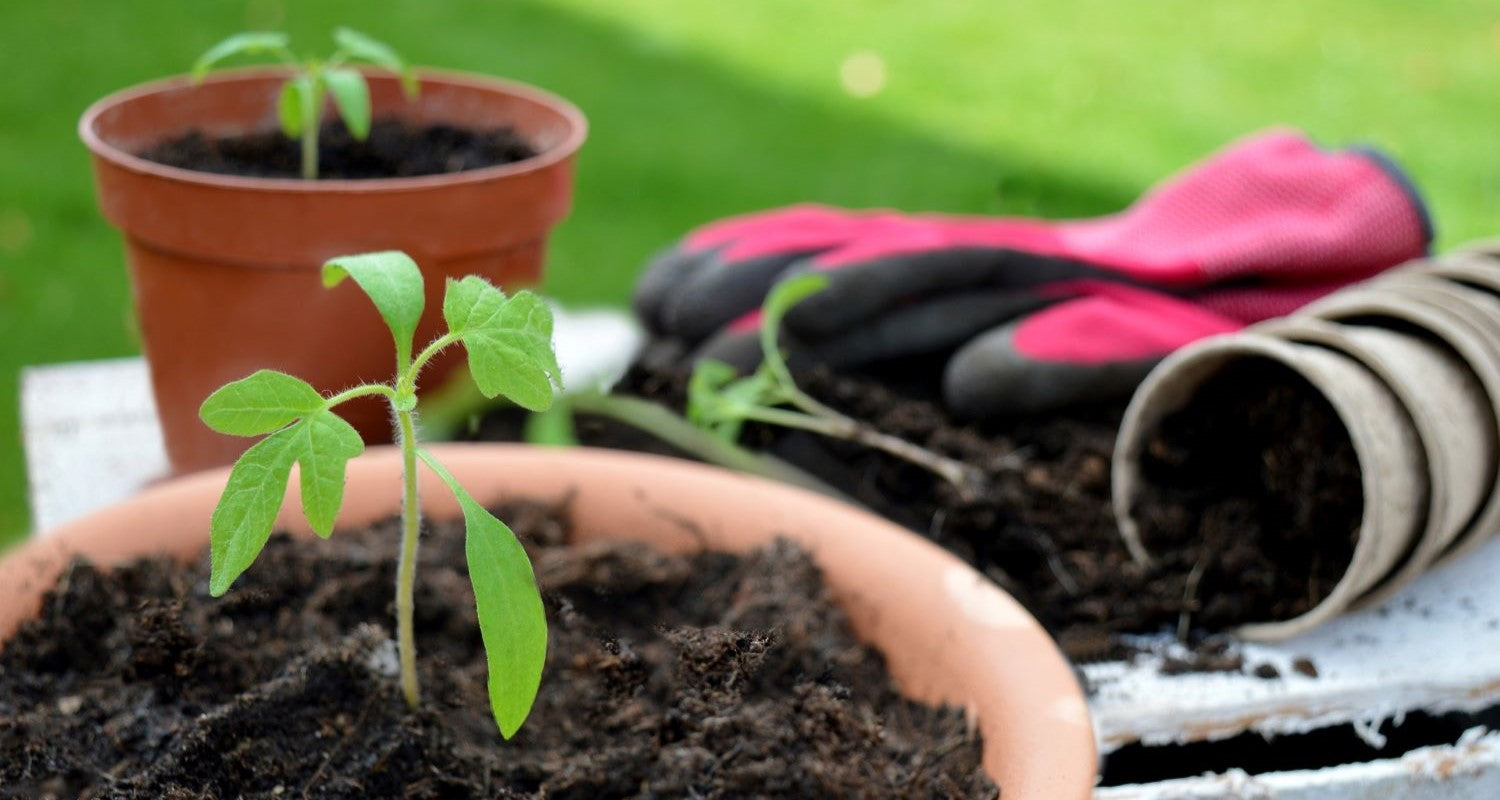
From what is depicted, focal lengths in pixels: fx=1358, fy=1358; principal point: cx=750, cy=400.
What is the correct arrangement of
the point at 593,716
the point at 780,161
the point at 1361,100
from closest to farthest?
the point at 593,716 < the point at 780,161 < the point at 1361,100

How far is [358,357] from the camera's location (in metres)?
1.15

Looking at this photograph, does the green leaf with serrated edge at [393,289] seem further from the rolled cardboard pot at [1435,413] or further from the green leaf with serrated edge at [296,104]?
the rolled cardboard pot at [1435,413]

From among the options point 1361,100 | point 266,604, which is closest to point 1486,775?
point 266,604

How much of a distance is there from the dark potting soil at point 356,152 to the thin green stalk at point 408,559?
0.65m

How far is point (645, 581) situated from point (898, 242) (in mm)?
653

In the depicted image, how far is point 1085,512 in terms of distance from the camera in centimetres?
117

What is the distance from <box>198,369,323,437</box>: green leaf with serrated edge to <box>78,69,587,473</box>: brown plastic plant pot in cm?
53

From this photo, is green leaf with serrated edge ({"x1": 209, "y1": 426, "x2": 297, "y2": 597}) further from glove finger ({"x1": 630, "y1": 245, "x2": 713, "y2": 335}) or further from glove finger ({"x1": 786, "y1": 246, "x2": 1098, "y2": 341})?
glove finger ({"x1": 630, "y1": 245, "x2": 713, "y2": 335})

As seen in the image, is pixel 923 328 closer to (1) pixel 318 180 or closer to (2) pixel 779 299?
(2) pixel 779 299

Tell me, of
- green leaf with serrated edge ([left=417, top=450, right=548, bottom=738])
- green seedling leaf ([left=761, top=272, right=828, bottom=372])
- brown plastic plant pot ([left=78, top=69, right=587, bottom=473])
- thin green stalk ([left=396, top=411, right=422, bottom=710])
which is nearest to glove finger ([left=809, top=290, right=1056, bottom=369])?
green seedling leaf ([left=761, top=272, right=828, bottom=372])

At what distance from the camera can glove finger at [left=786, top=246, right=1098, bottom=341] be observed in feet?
4.48

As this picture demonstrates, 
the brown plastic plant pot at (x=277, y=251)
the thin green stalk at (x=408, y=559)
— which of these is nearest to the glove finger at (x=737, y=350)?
the brown plastic plant pot at (x=277, y=251)

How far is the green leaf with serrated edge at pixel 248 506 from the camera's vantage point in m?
0.57

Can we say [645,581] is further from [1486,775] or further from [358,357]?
[1486,775]
